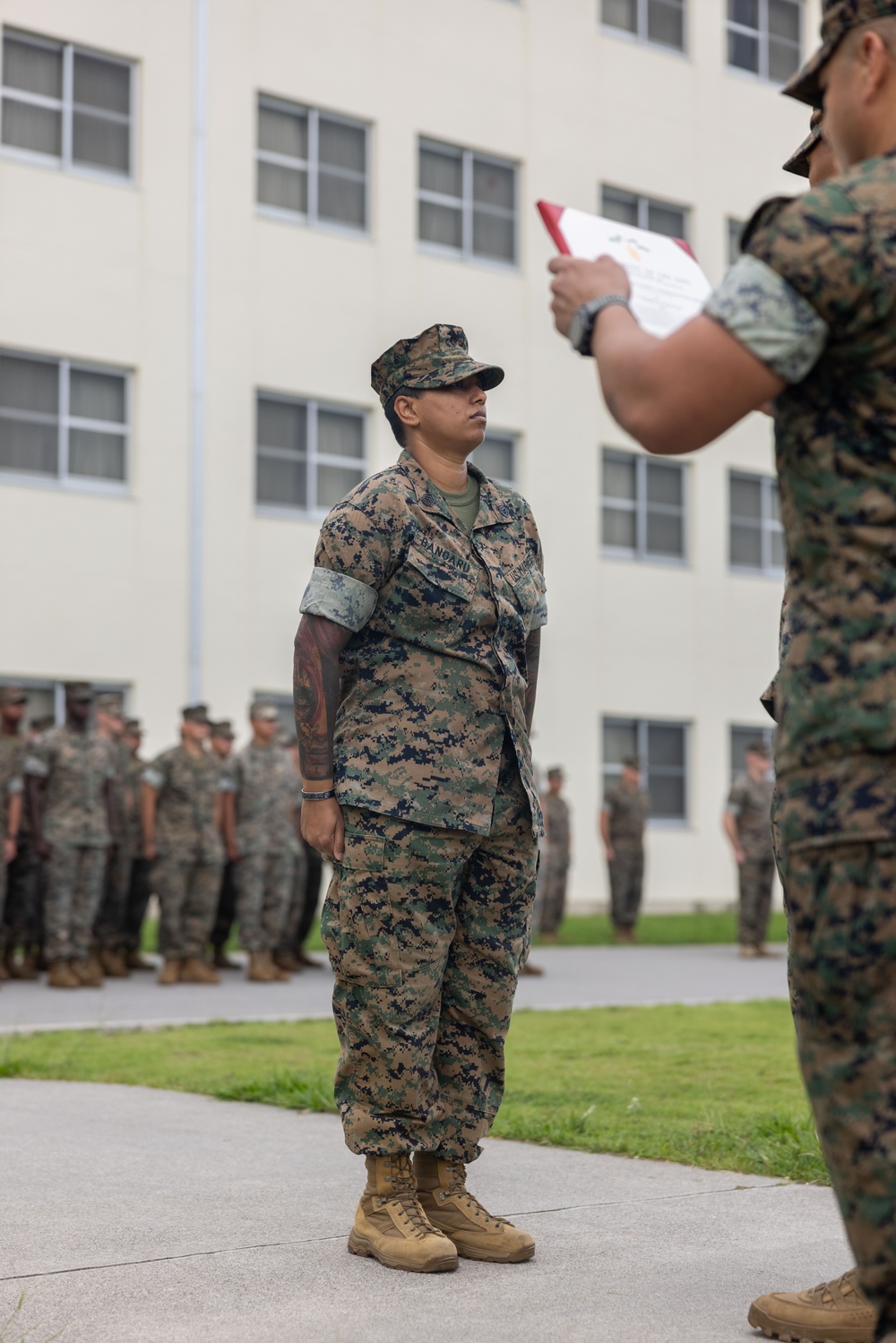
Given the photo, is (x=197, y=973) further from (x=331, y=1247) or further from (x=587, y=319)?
(x=587, y=319)

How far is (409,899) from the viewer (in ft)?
14.8

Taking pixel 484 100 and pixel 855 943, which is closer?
pixel 855 943

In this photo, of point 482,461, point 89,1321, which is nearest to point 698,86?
point 482,461

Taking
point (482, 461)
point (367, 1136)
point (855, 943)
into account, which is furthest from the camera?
point (482, 461)

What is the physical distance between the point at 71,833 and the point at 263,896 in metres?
1.99

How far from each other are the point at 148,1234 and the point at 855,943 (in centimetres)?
258

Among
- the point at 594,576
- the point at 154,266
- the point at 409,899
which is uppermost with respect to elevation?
the point at 154,266

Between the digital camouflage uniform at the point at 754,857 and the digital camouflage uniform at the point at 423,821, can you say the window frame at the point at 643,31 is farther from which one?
the digital camouflage uniform at the point at 423,821

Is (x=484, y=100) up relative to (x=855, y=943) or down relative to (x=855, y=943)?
up

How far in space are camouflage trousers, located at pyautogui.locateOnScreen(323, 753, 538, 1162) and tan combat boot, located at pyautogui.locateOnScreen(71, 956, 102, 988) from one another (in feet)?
31.7

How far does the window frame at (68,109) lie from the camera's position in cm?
2120

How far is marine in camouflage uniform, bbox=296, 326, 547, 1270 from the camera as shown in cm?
450

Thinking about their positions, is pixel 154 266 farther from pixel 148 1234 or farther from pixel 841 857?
pixel 841 857

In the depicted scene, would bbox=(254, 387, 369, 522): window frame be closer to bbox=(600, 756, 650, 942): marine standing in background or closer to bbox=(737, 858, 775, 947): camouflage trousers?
bbox=(600, 756, 650, 942): marine standing in background
